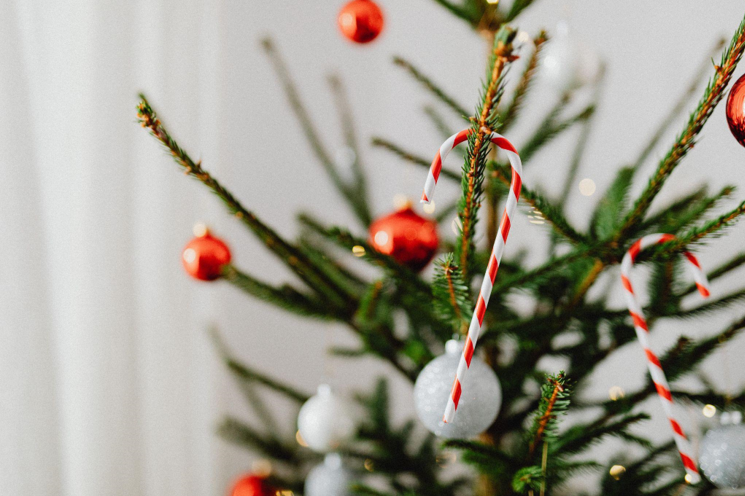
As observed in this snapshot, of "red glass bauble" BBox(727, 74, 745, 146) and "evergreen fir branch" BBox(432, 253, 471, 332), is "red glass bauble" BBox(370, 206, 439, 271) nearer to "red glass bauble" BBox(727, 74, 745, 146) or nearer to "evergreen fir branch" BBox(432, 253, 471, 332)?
"evergreen fir branch" BBox(432, 253, 471, 332)

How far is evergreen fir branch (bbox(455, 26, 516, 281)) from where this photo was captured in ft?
1.08

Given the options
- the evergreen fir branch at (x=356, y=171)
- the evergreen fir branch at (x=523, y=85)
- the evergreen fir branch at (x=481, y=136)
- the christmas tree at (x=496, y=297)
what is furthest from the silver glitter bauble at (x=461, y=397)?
the evergreen fir branch at (x=356, y=171)

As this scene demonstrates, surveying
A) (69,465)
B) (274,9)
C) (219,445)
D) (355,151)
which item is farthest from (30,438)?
(274,9)

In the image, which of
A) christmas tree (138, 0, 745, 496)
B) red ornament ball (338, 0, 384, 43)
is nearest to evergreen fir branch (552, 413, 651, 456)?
christmas tree (138, 0, 745, 496)

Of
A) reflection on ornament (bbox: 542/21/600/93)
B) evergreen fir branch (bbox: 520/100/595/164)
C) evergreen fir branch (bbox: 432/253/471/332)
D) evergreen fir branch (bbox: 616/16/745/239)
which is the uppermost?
reflection on ornament (bbox: 542/21/600/93)

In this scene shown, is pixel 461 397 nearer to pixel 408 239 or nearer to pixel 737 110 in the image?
pixel 408 239

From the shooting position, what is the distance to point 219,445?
3.66 feet

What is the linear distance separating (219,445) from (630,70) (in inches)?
49.4

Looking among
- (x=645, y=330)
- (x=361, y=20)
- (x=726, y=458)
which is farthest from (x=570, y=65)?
(x=726, y=458)

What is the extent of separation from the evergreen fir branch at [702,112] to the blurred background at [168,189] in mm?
127

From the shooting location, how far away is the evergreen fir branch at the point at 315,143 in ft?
2.46

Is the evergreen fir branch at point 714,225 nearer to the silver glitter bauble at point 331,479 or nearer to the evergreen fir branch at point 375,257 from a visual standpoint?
the evergreen fir branch at point 375,257

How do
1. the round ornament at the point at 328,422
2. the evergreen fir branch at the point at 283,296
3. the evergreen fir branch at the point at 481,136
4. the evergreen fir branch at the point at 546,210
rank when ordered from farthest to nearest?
the round ornament at the point at 328,422 → the evergreen fir branch at the point at 283,296 → the evergreen fir branch at the point at 546,210 → the evergreen fir branch at the point at 481,136

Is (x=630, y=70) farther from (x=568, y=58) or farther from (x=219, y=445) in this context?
(x=219, y=445)
